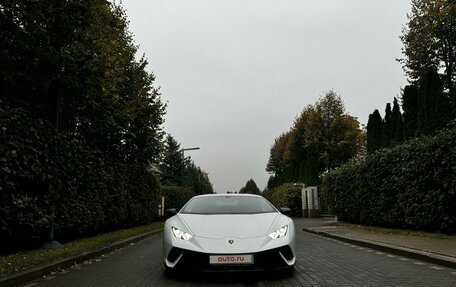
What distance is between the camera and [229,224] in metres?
Result: 6.31

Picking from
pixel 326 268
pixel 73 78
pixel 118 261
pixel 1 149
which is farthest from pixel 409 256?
pixel 73 78

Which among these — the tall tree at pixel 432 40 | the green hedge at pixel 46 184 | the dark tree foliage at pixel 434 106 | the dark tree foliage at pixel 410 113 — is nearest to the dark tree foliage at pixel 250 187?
the tall tree at pixel 432 40

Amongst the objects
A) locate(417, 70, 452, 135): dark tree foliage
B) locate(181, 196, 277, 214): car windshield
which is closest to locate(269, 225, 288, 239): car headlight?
locate(181, 196, 277, 214): car windshield

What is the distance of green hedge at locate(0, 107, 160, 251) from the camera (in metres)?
7.87

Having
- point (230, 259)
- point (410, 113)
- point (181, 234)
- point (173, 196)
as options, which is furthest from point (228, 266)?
point (173, 196)

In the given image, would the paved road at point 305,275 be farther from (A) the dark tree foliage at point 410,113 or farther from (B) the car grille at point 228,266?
(A) the dark tree foliage at point 410,113

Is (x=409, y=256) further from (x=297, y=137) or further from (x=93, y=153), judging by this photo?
(x=297, y=137)

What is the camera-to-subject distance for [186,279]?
613cm

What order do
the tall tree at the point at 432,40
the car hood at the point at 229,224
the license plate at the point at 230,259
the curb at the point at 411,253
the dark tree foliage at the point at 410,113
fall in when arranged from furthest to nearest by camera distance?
1. the tall tree at the point at 432,40
2. the dark tree foliage at the point at 410,113
3. the curb at the point at 411,253
4. the car hood at the point at 229,224
5. the license plate at the point at 230,259

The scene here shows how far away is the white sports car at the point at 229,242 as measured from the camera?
225 inches

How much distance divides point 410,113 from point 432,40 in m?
13.9

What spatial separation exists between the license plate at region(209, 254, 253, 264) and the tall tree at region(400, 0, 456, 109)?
36478 millimetres

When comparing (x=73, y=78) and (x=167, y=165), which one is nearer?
(x=73, y=78)

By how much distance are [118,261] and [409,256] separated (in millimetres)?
5681
